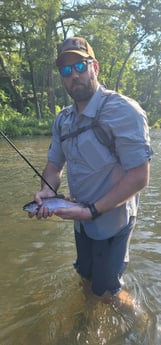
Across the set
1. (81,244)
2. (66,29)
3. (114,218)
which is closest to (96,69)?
(114,218)

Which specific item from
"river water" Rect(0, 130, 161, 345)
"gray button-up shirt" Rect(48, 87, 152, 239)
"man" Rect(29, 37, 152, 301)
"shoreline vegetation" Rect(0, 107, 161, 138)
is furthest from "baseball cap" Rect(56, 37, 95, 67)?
"shoreline vegetation" Rect(0, 107, 161, 138)

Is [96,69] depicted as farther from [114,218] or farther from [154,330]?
[154,330]

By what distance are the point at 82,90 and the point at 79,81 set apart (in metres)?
0.08

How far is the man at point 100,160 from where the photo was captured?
321cm

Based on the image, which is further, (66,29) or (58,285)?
(66,29)

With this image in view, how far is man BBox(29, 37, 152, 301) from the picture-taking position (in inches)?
126

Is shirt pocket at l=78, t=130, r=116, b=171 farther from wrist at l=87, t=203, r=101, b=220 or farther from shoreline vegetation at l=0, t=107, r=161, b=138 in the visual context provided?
shoreline vegetation at l=0, t=107, r=161, b=138

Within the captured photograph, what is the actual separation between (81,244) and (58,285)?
4.97 ft

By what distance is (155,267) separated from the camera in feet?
19.2

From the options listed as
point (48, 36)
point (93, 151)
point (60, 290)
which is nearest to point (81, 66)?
point (93, 151)

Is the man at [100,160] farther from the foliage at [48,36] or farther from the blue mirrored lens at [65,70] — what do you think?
the foliage at [48,36]

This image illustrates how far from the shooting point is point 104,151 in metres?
3.36

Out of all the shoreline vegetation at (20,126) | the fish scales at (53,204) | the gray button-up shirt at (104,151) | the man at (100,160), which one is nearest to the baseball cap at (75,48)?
the man at (100,160)

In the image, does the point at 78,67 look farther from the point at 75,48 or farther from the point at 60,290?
the point at 60,290
